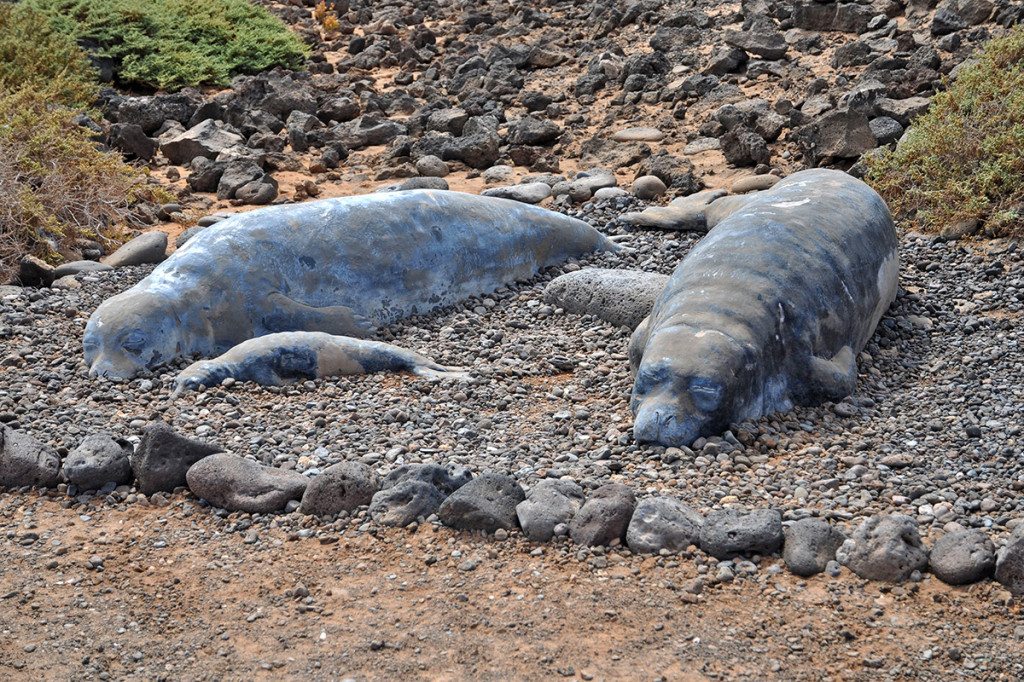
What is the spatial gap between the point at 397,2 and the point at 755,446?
44.4 ft

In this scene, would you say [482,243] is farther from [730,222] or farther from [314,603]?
[314,603]

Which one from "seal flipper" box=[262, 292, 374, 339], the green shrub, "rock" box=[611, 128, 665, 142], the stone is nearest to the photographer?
"seal flipper" box=[262, 292, 374, 339]

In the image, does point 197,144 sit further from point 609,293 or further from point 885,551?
point 885,551

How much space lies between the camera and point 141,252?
8859 mm

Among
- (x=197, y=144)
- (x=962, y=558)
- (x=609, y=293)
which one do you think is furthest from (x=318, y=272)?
(x=197, y=144)

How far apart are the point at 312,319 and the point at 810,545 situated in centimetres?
363

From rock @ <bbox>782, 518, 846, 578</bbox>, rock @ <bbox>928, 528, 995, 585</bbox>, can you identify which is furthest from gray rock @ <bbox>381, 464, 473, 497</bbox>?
rock @ <bbox>928, 528, 995, 585</bbox>

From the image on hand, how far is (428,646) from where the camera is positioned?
4207 millimetres

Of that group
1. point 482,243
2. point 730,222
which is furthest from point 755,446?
point 482,243

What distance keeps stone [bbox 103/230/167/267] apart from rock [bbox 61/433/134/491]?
136 inches

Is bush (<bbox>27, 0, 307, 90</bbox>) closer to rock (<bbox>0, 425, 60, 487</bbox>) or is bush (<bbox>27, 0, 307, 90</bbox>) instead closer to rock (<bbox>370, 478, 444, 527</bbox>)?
rock (<bbox>0, 425, 60, 487</bbox>)

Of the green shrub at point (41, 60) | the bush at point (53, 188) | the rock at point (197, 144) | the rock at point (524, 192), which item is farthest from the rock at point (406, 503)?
the green shrub at point (41, 60)

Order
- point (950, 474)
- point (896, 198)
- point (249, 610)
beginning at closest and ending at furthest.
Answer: point (249, 610), point (950, 474), point (896, 198)

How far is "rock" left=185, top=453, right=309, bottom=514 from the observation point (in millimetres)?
5211
